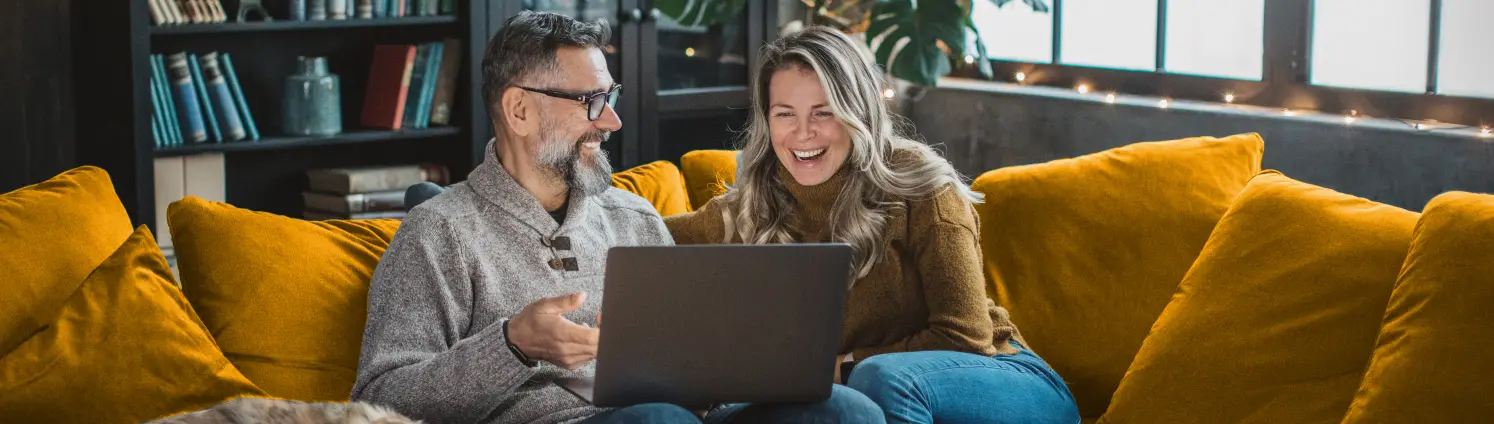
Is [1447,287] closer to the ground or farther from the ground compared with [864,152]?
closer to the ground

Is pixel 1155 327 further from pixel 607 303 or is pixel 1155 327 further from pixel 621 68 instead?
pixel 621 68

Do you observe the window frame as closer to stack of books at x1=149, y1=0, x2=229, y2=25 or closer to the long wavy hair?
the long wavy hair

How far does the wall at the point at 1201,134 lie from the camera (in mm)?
3184

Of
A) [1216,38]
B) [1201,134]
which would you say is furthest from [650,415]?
[1216,38]

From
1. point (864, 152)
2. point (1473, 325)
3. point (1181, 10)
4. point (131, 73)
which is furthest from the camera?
point (1181, 10)

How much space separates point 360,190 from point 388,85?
283 millimetres

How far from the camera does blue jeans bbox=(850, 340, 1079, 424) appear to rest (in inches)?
76.5

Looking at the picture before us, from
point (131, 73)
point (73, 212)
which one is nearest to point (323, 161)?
point (131, 73)

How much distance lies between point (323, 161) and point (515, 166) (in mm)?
2198

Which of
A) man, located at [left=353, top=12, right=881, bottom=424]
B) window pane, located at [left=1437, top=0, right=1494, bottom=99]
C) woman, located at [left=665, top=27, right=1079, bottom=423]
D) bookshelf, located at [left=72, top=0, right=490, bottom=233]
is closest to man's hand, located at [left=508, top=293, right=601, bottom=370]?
man, located at [left=353, top=12, right=881, bottom=424]

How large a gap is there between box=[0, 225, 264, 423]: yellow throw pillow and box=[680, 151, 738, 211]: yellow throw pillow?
97cm

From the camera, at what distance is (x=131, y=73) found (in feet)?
10.9

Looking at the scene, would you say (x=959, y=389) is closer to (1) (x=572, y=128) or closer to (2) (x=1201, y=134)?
(1) (x=572, y=128)

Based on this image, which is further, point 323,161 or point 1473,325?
point 323,161
